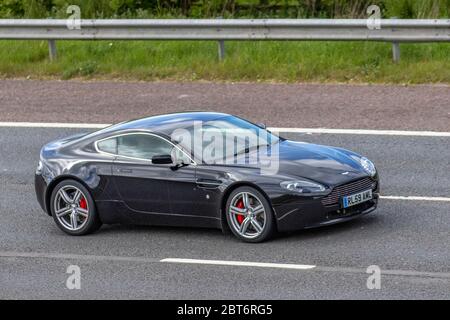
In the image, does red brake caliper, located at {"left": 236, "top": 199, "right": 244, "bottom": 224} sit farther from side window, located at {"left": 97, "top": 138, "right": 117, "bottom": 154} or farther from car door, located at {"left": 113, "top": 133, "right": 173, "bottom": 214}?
side window, located at {"left": 97, "top": 138, "right": 117, "bottom": 154}

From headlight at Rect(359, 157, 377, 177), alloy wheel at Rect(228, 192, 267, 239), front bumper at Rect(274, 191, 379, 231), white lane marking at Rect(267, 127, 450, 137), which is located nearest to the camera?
front bumper at Rect(274, 191, 379, 231)

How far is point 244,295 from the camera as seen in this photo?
35.1ft

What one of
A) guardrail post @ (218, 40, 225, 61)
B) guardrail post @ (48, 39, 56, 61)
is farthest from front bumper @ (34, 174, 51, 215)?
guardrail post @ (48, 39, 56, 61)

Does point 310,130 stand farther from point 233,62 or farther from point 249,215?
point 249,215

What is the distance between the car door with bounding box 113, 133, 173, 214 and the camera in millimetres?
12953

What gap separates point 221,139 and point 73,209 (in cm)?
181

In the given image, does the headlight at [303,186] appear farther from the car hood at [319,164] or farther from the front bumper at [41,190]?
the front bumper at [41,190]

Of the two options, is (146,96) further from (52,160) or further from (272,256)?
(272,256)

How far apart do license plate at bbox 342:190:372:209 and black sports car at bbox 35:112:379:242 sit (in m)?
0.01

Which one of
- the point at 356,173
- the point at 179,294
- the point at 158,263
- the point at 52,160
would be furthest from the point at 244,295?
the point at 52,160

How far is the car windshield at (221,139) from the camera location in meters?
12.9

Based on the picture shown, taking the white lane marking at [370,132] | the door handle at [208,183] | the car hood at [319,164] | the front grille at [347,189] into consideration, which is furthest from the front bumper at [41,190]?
the white lane marking at [370,132]

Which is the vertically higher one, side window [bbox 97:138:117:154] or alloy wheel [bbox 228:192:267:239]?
side window [bbox 97:138:117:154]

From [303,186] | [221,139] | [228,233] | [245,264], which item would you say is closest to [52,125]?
[221,139]
